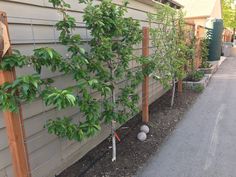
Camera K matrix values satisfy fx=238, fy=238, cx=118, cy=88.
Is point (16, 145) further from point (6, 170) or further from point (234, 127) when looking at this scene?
point (234, 127)

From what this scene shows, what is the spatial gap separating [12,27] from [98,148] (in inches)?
84.6

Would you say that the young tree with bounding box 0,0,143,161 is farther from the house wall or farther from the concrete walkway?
the concrete walkway

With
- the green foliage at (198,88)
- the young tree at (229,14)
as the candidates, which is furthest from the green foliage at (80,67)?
the young tree at (229,14)

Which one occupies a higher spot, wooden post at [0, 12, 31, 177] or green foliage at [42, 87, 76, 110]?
green foliage at [42, 87, 76, 110]

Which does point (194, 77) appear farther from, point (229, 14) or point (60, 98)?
point (229, 14)

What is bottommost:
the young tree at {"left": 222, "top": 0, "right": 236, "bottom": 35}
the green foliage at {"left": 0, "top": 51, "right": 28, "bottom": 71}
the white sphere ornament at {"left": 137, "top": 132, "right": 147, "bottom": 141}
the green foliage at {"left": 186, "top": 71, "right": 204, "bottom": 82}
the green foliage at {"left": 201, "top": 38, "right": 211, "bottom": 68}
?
the white sphere ornament at {"left": 137, "top": 132, "right": 147, "bottom": 141}

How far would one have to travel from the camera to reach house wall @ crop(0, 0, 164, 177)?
2148 millimetres

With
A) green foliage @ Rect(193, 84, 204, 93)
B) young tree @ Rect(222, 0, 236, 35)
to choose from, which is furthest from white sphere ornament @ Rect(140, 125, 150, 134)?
young tree @ Rect(222, 0, 236, 35)

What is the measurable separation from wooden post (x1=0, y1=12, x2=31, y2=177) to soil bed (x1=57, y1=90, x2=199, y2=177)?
99 centimetres

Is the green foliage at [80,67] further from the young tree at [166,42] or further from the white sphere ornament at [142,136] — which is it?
the young tree at [166,42]

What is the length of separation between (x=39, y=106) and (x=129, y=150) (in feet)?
5.14

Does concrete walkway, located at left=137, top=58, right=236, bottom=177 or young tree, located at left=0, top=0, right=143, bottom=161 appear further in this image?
concrete walkway, located at left=137, top=58, right=236, bottom=177

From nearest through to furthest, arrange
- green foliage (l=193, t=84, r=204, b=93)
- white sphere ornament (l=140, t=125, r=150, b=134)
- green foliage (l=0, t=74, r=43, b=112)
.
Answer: green foliage (l=0, t=74, r=43, b=112) → white sphere ornament (l=140, t=125, r=150, b=134) → green foliage (l=193, t=84, r=204, b=93)

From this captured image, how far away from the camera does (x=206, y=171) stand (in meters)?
2.97
